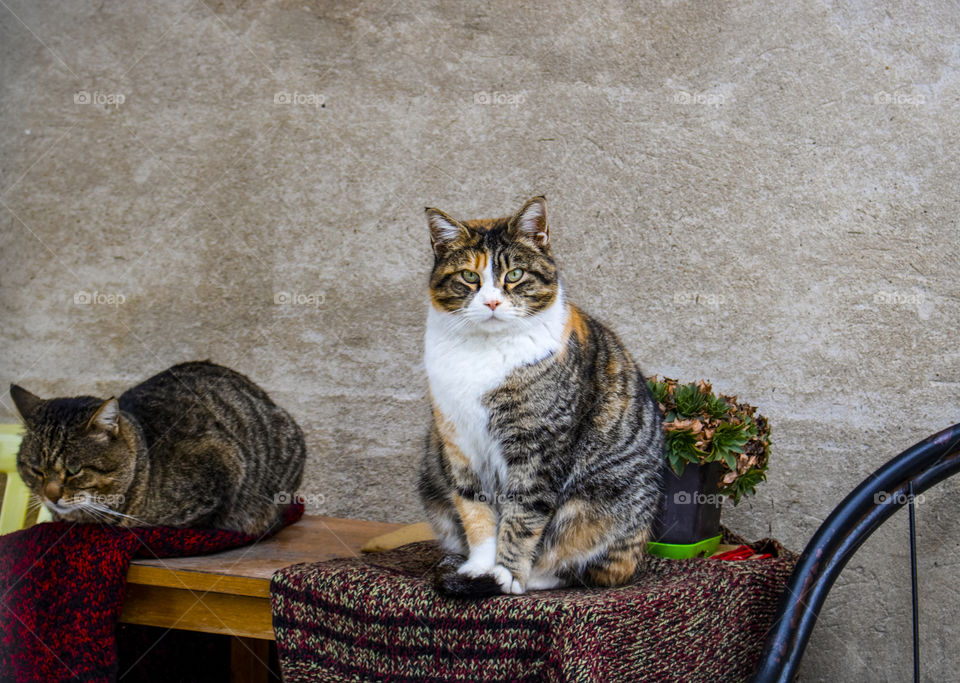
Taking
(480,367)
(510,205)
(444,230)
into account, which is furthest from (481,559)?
(510,205)

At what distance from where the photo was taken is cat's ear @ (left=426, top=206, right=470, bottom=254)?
1.74 metres

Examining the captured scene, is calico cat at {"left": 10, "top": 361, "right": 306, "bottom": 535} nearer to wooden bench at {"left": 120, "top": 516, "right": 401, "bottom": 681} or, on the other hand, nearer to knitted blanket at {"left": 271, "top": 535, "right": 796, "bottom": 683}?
wooden bench at {"left": 120, "top": 516, "right": 401, "bottom": 681}

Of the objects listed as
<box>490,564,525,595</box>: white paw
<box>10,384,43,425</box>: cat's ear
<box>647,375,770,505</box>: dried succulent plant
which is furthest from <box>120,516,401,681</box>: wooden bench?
<box>647,375,770,505</box>: dried succulent plant

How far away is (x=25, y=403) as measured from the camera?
1.97 meters

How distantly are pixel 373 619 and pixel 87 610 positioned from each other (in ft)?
2.35

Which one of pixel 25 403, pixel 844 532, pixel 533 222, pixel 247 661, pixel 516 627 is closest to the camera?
pixel 516 627

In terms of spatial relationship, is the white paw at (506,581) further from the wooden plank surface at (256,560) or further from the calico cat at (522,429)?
the wooden plank surface at (256,560)

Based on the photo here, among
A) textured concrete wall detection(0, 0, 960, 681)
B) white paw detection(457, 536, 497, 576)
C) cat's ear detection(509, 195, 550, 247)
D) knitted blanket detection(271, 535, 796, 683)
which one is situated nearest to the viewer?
knitted blanket detection(271, 535, 796, 683)

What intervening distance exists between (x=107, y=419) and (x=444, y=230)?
93 cm

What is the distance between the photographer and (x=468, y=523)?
1.67 m

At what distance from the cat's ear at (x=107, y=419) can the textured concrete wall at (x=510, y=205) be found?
0.95m

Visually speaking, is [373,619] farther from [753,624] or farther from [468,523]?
[753,624]

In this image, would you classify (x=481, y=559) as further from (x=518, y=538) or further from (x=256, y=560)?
(x=256, y=560)

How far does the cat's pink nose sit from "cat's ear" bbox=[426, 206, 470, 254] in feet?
3.42
